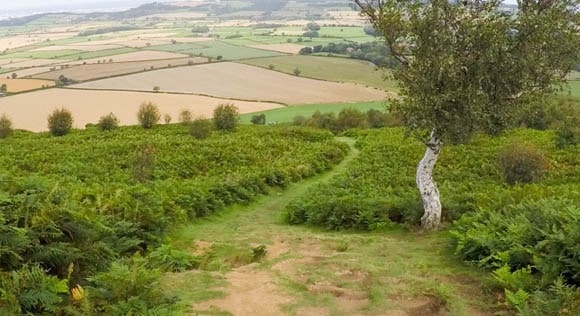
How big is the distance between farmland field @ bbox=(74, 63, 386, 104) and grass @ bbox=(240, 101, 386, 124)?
7.67 feet

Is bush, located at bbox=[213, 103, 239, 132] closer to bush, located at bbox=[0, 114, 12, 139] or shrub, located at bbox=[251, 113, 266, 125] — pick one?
shrub, located at bbox=[251, 113, 266, 125]

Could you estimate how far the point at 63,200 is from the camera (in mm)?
9820

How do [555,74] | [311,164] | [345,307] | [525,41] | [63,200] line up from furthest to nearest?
1. [311,164]
2. [555,74]
3. [525,41]
4. [63,200]
5. [345,307]

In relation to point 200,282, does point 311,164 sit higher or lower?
lower

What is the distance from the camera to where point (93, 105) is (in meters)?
61.3

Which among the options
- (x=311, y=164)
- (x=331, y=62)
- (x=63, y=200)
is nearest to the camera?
(x=63, y=200)

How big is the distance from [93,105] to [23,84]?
18.8m

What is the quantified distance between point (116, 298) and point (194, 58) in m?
90.9

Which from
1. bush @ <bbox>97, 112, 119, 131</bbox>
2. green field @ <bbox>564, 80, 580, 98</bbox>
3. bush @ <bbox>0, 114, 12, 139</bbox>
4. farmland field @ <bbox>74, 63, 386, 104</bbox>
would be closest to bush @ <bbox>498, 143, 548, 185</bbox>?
bush @ <bbox>97, 112, 119, 131</bbox>

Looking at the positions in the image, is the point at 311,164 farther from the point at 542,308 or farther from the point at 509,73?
the point at 542,308

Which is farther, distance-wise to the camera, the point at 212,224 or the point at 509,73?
the point at 212,224

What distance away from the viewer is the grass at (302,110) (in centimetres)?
6147

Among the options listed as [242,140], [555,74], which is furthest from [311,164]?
[555,74]

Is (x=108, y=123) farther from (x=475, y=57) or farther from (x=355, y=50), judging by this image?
(x=355, y=50)
